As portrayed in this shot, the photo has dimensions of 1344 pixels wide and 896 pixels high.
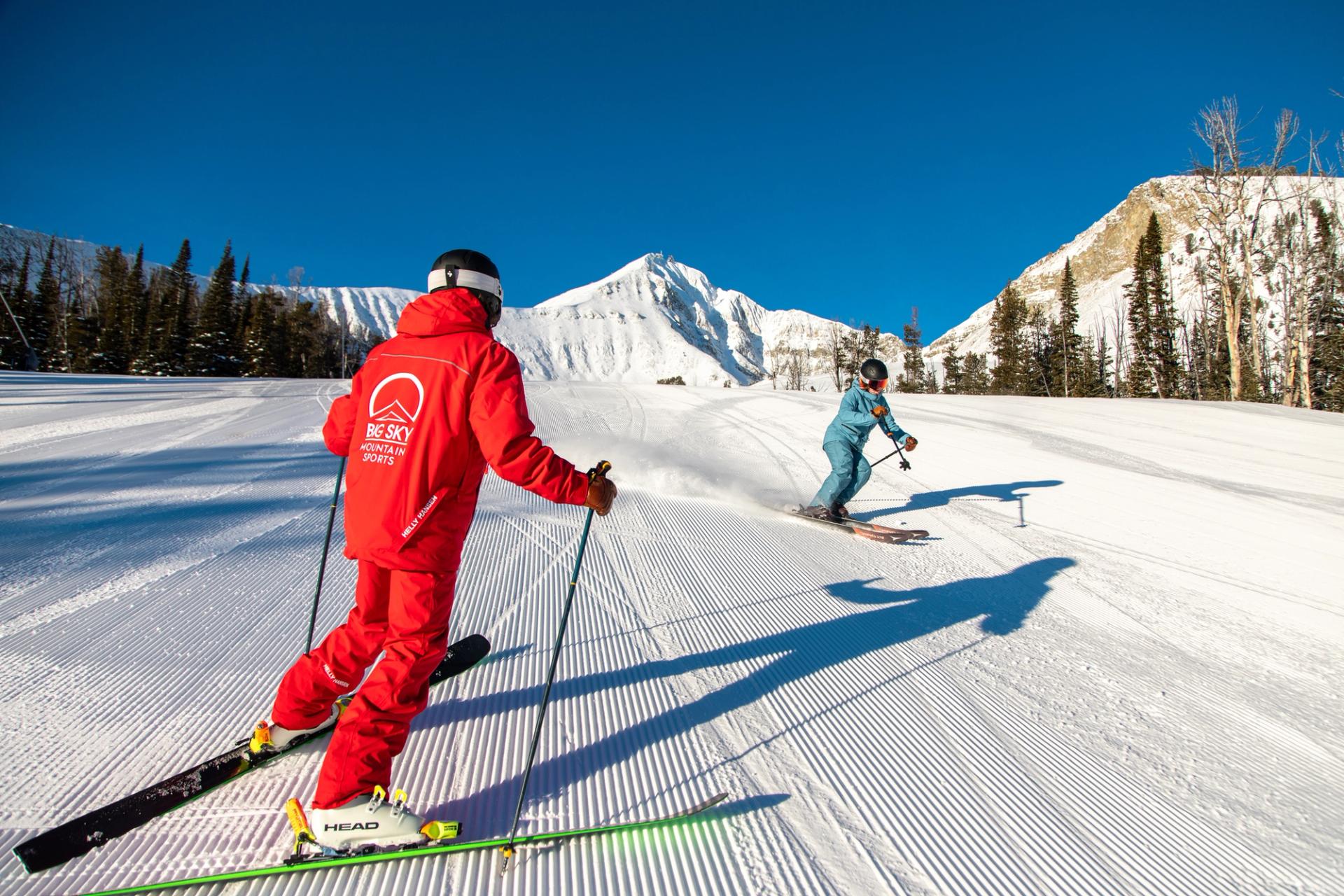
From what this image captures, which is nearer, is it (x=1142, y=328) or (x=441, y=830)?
→ (x=441, y=830)

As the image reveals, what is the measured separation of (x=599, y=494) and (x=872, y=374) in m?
5.12

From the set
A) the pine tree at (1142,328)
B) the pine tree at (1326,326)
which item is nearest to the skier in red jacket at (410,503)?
the pine tree at (1326,326)

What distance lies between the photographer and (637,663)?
9.83 feet

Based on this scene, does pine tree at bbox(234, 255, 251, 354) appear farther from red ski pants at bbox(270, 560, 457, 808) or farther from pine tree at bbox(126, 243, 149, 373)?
red ski pants at bbox(270, 560, 457, 808)

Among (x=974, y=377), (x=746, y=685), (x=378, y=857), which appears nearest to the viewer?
(x=378, y=857)

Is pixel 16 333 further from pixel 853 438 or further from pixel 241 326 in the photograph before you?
pixel 853 438

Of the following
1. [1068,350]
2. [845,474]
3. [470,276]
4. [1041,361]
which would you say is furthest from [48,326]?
[1068,350]

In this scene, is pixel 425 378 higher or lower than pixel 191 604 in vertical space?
higher

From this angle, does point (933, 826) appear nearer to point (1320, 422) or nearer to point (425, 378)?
point (425, 378)

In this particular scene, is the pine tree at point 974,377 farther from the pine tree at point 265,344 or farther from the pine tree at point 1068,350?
the pine tree at point 265,344

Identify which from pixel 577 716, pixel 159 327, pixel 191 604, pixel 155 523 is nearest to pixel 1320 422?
pixel 577 716

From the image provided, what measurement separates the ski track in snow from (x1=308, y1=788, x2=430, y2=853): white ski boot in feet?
0.26

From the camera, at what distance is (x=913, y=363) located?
207 feet

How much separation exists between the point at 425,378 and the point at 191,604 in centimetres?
248
